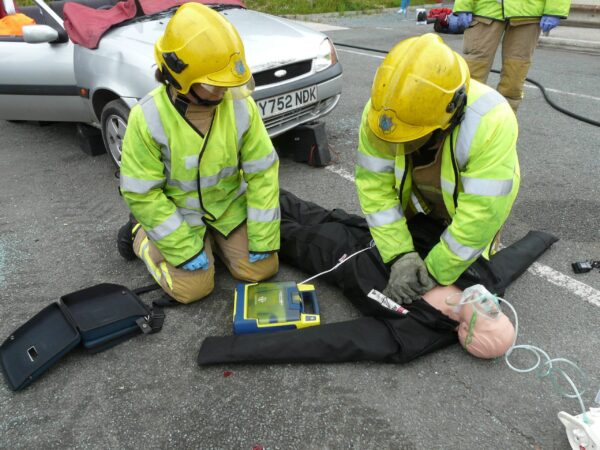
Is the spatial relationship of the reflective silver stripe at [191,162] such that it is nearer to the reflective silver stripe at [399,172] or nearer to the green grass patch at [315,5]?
the reflective silver stripe at [399,172]

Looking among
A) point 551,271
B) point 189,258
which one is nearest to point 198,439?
point 189,258

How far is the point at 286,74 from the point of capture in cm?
370

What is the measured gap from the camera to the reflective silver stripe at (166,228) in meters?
2.46

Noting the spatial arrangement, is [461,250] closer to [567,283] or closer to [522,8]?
[567,283]

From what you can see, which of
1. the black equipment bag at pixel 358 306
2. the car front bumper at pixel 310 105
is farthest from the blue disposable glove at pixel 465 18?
the black equipment bag at pixel 358 306

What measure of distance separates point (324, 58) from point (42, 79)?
8.03 feet

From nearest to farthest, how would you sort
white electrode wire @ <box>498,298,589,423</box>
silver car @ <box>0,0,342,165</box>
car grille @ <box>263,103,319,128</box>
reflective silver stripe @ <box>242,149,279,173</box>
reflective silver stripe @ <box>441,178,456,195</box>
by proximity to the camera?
white electrode wire @ <box>498,298,589,423</box>, reflective silver stripe @ <box>441,178,456,195</box>, reflective silver stripe @ <box>242,149,279,173</box>, silver car @ <box>0,0,342,165</box>, car grille @ <box>263,103,319,128</box>

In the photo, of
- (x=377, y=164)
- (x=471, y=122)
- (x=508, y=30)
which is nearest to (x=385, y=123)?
(x=471, y=122)

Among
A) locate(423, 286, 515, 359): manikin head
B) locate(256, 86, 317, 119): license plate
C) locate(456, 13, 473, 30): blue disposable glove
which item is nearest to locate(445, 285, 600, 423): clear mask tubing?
locate(423, 286, 515, 359): manikin head

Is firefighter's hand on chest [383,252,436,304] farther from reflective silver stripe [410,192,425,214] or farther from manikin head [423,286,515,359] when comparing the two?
reflective silver stripe [410,192,425,214]

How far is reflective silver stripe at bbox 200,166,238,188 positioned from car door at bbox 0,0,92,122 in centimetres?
204

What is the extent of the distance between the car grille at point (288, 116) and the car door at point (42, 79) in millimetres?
1576

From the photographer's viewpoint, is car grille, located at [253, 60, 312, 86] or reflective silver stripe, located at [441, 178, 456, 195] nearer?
reflective silver stripe, located at [441, 178, 456, 195]

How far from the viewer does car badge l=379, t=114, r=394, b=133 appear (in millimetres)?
1853
